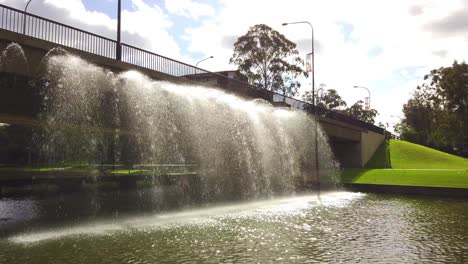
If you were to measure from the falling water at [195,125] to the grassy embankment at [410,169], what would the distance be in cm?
537

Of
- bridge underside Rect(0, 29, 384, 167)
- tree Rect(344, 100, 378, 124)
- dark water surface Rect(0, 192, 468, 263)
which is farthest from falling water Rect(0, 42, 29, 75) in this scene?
tree Rect(344, 100, 378, 124)

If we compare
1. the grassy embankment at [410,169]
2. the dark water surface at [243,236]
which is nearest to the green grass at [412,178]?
the grassy embankment at [410,169]

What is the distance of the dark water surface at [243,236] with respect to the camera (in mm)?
10664

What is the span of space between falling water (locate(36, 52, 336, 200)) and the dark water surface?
20.2 ft

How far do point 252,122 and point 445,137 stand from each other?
32.2 meters

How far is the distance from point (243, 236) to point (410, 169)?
1461 inches

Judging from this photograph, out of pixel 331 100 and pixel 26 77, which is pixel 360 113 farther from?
pixel 26 77

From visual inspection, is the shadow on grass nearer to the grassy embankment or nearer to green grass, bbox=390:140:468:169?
the grassy embankment

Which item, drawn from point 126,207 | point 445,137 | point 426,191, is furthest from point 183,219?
point 445,137

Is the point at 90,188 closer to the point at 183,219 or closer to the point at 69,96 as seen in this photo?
the point at 69,96

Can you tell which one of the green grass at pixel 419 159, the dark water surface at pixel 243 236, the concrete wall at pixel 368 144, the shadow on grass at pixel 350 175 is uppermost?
the concrete wall at pixel 368 144

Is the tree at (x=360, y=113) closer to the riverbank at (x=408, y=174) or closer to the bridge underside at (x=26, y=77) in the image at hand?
the riverbank at (x=408, y=174)

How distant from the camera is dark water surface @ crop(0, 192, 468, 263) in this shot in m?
10.7

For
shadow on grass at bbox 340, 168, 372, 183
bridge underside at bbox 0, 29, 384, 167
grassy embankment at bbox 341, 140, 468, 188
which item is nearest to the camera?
bridge underside at bbox 0, 29, 384, 167
